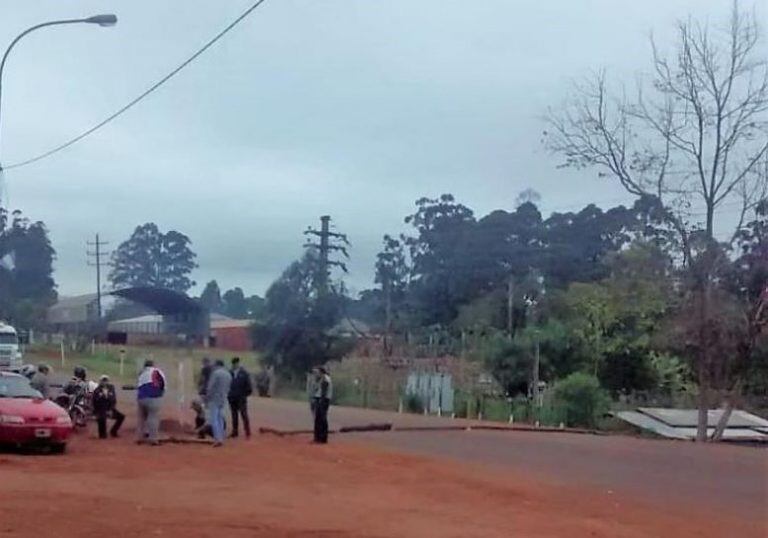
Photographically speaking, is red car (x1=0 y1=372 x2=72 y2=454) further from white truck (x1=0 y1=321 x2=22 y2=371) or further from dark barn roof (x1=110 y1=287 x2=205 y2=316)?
white truck (x1=0 y1=321 x2=22 y2=371)

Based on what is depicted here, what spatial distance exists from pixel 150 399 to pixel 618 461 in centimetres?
888

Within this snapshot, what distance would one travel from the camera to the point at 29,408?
21.0 meters

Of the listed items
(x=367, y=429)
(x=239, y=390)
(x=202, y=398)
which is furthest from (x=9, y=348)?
(x=239, y=390)

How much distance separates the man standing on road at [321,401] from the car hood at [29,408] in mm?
5079

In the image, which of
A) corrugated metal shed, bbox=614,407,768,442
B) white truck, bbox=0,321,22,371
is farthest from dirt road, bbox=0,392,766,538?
white truck, bbox=0,321,22,371

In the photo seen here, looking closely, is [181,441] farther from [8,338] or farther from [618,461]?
[8,338]

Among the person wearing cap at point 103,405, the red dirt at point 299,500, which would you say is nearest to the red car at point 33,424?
the red dirt at point 299,500

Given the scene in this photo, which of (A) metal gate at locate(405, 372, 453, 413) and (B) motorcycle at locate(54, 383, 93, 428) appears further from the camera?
(A) metal gate at locate(405, 372, 453, 413)

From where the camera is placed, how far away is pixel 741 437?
40.7 metres

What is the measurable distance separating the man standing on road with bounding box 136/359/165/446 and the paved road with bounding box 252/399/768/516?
16.4 ft

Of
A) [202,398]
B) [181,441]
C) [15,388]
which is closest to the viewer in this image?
[15,388]

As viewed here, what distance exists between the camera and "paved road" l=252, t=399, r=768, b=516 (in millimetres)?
18844

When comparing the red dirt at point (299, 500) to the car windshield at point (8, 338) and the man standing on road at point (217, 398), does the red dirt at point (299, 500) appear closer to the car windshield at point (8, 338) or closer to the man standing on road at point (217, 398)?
the man standing on road at point (217, 398)

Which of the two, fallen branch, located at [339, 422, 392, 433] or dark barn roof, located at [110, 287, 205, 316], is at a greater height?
dark barn roof, located at [110, 287, 205, 316]
